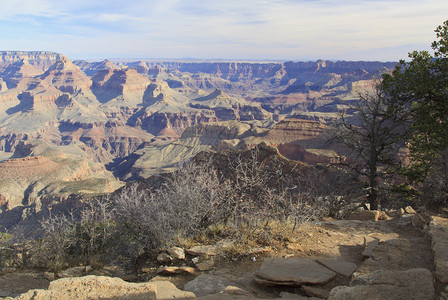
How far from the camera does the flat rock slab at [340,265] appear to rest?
6213 mm

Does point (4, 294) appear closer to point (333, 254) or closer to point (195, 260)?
point (195, 260)

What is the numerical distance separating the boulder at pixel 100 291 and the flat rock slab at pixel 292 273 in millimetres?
1472

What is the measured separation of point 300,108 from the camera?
19112cm

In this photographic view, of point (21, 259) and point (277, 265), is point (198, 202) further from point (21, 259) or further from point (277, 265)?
point (21, 259)

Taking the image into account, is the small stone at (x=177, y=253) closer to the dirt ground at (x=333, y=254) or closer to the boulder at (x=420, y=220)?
the dirt ground at (x=333, y=254)

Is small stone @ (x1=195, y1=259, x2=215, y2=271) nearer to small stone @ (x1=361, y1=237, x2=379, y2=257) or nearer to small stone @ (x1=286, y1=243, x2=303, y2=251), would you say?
small stone @ (x1=286, y1=243, x2=303, y2=251)

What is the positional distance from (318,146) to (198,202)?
5810cm

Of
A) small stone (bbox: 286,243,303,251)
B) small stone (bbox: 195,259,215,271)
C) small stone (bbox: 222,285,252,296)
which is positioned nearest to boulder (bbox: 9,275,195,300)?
small stone (bbox: 222,285,252,296)

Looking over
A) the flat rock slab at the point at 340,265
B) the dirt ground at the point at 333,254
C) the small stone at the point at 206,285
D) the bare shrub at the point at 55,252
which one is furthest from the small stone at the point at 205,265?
the bare shrub at the point at 55,252

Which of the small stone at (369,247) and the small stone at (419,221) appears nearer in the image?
the small stone at (369,247)

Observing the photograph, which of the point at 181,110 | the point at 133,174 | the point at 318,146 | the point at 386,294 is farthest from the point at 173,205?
the point at 181,110

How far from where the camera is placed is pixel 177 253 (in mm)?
7465

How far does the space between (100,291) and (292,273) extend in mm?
3469

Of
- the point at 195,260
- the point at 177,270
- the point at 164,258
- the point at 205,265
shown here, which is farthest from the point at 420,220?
the point at 164,258
